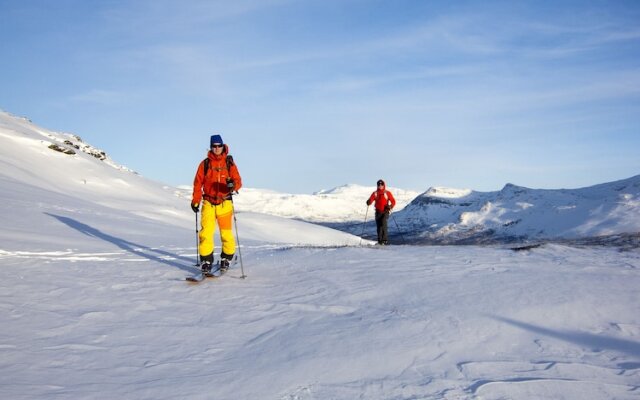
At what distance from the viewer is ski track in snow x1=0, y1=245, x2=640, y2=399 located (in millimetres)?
4754

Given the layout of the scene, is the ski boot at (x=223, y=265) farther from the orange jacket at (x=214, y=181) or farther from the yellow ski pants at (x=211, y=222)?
the orange jacket at (x=214, y=181)

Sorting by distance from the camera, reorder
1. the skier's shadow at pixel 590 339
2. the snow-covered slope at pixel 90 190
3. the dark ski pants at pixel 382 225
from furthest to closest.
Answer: the snow-covered slope at pixel 90 190
the dark ski pants at pixel 382 225
the skier's shadow at pixel 590 339

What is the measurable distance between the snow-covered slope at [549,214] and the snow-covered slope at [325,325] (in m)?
79.6

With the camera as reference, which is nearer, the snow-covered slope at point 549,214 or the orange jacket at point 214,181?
the orange jacket at point 214,181

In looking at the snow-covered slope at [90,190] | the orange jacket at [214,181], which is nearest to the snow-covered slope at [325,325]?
the orange jacket at [214,181]

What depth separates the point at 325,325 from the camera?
6586 mm

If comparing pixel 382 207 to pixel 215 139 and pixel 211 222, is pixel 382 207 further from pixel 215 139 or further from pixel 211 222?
pixel 215 139

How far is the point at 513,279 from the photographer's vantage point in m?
8.33

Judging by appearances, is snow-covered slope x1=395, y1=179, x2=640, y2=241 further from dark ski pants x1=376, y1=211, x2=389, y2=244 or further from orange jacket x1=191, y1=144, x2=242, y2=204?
orange jacket x1=191, y1=144, x2=242, y2=204

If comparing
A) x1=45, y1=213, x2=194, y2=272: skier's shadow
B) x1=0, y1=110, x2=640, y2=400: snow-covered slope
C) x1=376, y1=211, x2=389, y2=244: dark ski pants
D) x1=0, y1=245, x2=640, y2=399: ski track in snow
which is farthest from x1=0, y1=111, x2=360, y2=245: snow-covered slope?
x1=0, y1=245, x2=640, y2=399: ski track in snow

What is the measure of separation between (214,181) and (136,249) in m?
5.08

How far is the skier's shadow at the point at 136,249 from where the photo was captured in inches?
453

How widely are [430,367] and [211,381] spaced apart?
2307 millimetres

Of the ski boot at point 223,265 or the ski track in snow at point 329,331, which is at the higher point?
the ski boot at point 223,265
